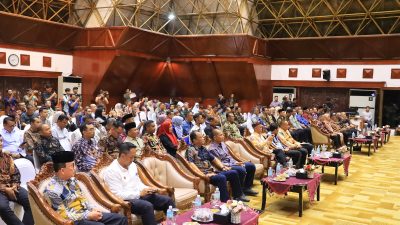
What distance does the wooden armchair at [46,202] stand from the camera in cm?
342

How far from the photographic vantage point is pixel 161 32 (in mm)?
17266

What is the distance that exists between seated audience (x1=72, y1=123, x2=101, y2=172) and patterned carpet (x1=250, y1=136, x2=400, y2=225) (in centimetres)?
228

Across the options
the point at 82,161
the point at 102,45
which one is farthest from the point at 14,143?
the point at 102,45

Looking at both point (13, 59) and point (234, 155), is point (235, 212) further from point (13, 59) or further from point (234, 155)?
point (13, 59)

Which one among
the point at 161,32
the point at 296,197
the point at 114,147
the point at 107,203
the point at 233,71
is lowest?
the point at 296,197

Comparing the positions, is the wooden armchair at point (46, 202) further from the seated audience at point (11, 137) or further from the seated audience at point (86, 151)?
the seated audience at point (11, 137)

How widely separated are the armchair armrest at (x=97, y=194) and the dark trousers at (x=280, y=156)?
421cm

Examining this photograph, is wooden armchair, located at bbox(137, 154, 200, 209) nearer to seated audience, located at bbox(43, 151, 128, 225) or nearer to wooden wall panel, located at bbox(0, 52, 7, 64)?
seated audience, located at bbox(43, 151, 128, 225)

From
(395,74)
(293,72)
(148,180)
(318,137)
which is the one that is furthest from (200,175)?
(293,72)

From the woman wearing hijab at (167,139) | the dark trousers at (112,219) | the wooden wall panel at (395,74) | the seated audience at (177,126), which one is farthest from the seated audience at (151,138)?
the wooden wall panel at (395,74)

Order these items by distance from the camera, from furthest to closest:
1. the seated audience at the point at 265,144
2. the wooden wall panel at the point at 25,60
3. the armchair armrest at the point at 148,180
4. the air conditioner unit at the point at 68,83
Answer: the air conditioner unit at the point at 68,83 < the wooden wall panel at the point at 25,60 < the seated audience at the point at 265,144 < the armchair armrest at the point at 148,180

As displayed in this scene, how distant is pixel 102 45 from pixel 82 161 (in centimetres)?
1033

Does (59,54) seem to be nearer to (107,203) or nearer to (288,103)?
(288,103)

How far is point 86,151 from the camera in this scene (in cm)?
515
